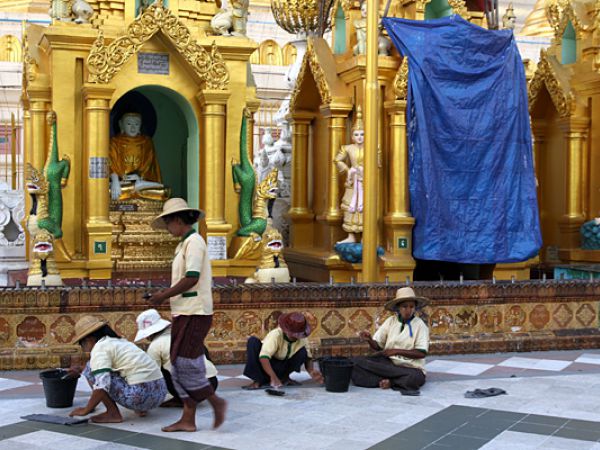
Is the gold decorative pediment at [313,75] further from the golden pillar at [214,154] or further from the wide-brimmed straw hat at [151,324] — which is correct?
the wide-brimmed straw hat at [151,324]

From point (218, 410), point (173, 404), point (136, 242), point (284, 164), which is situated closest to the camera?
point (218, 410)

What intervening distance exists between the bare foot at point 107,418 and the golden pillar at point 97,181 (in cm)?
505

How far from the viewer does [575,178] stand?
48.5 feet

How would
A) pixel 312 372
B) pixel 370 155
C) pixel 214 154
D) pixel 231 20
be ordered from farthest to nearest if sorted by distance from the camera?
pixel 231 20
pixel 214 154
pixel 370 155
pixel 312 372

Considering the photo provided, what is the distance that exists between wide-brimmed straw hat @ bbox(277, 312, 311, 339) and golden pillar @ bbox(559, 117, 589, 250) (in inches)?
328

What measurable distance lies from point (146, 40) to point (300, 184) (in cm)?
372

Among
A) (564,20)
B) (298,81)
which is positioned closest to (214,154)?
(298,81)

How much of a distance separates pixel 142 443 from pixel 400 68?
7783 mm

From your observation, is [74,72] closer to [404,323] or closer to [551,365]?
A: [404,323]

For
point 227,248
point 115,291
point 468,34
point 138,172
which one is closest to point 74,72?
point 138,172

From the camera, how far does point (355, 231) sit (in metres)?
12.6

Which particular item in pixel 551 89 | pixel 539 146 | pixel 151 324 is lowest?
pixel 151 324

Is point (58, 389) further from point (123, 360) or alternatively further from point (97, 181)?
point (97, 181)

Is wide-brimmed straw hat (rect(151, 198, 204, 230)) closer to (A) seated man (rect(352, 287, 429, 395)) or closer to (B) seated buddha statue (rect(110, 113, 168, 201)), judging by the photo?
(A) seated man (rect(352, 287, 429, 395))
